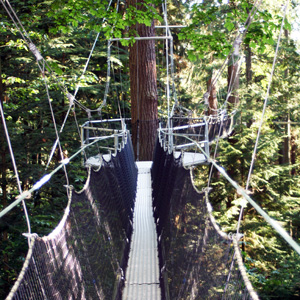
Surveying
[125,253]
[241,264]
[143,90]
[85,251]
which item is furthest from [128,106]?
[241,264]

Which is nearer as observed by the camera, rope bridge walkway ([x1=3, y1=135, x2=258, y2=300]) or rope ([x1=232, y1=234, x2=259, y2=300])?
rope ([x1=232, y1=234, x2=259, y2=300])

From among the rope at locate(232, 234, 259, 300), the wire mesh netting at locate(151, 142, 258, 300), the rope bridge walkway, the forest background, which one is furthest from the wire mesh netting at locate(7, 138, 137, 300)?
the forest background

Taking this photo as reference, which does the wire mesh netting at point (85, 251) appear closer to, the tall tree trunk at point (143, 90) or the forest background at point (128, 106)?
the forest background at point (128, 106)

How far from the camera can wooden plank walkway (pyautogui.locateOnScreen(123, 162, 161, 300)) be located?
134 inches

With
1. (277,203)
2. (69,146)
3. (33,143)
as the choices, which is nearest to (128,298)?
(33,143)

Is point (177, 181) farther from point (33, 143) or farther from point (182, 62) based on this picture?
point (182, 62)

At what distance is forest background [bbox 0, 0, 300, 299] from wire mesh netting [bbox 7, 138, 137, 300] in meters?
1.26

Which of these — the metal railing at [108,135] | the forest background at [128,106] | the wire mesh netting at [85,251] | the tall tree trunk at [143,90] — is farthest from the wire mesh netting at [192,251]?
the tall tree trunk at [143,90]

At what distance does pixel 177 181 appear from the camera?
3824 millimetres

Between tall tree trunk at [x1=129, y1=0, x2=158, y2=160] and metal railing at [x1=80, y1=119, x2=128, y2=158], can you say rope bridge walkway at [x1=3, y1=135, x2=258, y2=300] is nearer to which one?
metal railing at [x1=80, y1=119, x2=128, y2=158]

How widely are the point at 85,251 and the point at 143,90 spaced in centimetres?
763

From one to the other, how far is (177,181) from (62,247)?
6.21 feet

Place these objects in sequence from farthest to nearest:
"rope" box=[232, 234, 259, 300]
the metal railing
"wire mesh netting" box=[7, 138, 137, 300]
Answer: the metal railing → "wire mesh netting" box=[7, 138, 137, 300] → "rope" box=[232, 234, 259, 300]

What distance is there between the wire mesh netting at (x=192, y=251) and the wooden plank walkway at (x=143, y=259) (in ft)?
0.31
